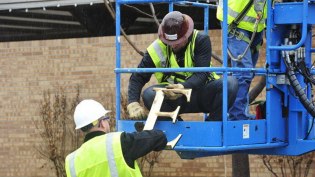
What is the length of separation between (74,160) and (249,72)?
1.88 metres

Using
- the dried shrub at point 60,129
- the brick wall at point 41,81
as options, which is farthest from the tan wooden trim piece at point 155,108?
the dried shrub at point 60,129

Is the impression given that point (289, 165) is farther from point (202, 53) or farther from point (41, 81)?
point (202, 53)

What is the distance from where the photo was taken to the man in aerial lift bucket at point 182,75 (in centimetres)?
655

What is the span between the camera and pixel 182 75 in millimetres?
6816

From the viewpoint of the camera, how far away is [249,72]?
22.6 ft

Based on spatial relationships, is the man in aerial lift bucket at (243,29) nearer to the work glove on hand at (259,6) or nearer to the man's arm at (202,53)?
the work glove on hand at (259,6)

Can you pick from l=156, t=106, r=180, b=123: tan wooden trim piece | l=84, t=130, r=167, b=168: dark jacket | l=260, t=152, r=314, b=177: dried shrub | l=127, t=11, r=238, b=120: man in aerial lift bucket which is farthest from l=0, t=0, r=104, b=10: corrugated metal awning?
l=84, t=130, r=167, b=168: dark jacket

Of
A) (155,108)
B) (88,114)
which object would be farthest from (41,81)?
(88,114)

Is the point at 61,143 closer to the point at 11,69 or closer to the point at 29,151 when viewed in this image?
the point at 29,151

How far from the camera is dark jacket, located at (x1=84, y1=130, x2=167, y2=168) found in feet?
19.0

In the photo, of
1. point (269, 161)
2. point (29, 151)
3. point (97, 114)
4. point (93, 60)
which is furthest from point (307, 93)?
point (29, 151)

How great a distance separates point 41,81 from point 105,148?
8.56 m

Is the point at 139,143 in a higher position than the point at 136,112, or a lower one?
lower

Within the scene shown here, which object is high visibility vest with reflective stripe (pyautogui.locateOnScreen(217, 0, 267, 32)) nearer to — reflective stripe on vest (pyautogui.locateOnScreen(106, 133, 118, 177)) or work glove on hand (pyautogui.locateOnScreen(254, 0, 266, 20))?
work glove on hand (pyautogui.locateOnScreen(254, 0, 266, 20))
